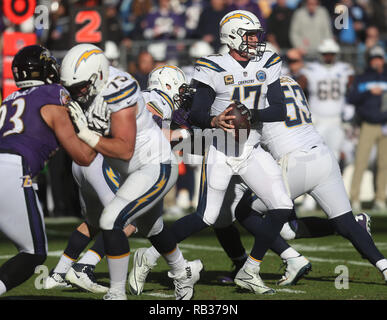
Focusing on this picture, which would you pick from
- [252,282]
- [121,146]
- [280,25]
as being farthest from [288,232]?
[280,25]

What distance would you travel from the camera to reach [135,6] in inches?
581

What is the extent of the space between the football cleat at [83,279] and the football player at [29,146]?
107 centimetres

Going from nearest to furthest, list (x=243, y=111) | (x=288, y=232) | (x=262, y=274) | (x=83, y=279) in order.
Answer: (x=243, y=111) → (x=83, y=279) → (x=288, y=232) → (x=262, y=274)

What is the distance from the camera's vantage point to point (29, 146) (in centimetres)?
502

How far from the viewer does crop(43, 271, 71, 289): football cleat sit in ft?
20.4

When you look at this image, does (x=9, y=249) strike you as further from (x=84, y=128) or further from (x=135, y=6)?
(x=135, y=6)

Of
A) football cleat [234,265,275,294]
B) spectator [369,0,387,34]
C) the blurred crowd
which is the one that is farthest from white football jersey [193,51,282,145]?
spectator [369,0,387,34]

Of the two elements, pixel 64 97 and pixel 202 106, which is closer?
pixel 64 97

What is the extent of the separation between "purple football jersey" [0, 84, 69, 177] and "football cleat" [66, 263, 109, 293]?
1.19 m

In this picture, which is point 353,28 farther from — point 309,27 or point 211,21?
point 211,21

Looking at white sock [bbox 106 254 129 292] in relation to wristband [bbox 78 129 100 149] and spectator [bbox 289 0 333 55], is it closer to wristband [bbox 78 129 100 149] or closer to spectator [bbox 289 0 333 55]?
wristband [bbox 78 129 100 149]

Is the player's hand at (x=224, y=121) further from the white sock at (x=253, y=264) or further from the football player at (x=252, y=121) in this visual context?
the white sock at (x=253, y=264)

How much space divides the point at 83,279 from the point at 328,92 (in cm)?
636

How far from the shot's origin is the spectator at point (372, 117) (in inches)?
465
